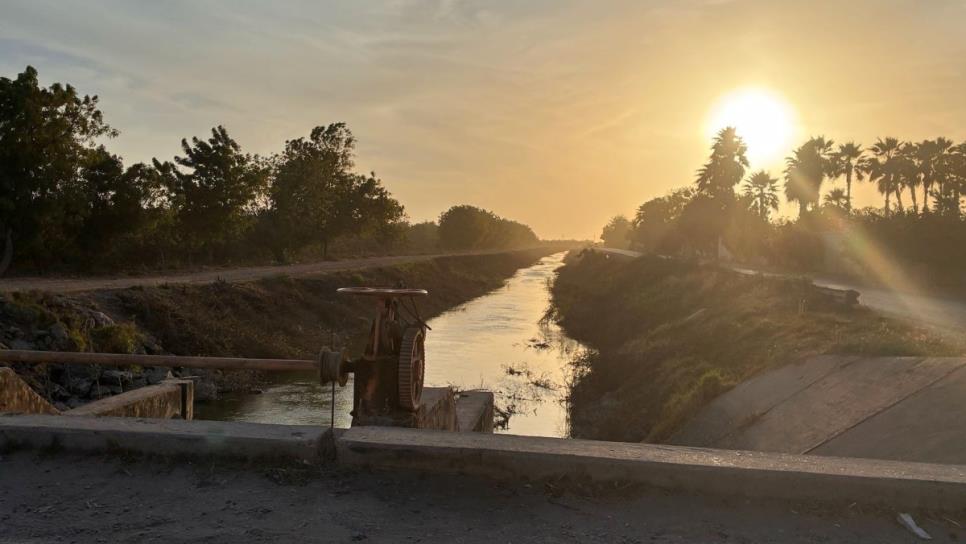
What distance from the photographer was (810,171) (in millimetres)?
79938

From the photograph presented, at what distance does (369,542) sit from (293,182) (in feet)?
167

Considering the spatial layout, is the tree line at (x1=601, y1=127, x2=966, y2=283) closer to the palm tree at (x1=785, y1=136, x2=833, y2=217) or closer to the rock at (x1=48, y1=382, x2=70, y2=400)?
the palm tree at (x1=785, y1=136, x2=833, y2=217)

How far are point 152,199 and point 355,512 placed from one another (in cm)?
3331

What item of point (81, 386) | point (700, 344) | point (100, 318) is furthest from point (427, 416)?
point (700, 344)

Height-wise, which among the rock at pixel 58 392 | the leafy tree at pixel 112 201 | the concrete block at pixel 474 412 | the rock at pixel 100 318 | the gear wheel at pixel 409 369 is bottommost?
the rock at pixel 58 392

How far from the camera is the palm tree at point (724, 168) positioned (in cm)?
5919

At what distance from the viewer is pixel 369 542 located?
361 centimetres

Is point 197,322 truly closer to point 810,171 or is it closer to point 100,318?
point 100,318

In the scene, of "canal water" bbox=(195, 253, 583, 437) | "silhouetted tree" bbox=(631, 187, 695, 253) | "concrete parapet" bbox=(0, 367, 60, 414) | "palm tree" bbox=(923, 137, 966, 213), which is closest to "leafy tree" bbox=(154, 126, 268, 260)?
"canal water" bbox=(195, 253, 583, 437)

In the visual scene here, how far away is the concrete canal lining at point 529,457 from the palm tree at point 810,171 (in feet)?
274

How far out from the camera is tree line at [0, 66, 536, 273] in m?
27.0

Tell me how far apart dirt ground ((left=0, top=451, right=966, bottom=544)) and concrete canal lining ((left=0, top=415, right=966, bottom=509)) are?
9cm

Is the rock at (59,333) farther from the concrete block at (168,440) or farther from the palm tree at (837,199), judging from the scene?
the palm tree at (837,199)

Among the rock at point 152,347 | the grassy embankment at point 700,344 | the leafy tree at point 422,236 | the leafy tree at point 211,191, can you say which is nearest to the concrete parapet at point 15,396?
the grassy embankment at point 700,344
